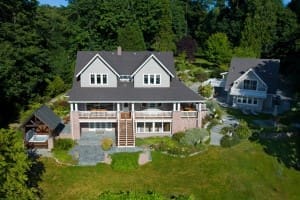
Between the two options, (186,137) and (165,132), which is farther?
(165,132)

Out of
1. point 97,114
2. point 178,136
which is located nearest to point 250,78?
point 178,136

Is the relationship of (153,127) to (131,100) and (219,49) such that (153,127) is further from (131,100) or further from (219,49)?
(219,49)

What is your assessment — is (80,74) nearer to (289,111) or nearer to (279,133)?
(279,133)

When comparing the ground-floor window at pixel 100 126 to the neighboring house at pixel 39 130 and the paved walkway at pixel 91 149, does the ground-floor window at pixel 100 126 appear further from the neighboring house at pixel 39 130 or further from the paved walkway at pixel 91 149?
the neighboring house at pixel 39 130

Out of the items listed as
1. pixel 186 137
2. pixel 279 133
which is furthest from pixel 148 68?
pixel 279 133

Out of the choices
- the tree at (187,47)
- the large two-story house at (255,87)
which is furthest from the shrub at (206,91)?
the tree at (187,47)

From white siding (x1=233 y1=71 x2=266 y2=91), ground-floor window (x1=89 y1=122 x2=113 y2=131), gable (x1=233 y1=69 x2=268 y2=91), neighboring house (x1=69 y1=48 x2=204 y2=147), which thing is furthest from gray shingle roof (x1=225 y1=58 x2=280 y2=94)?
ground-floor window (x1=89 y1=122 x2=113 y2=131)

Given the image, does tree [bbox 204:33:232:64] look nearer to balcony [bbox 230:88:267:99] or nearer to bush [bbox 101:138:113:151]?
balcony [bbox 230:88:267:99]
